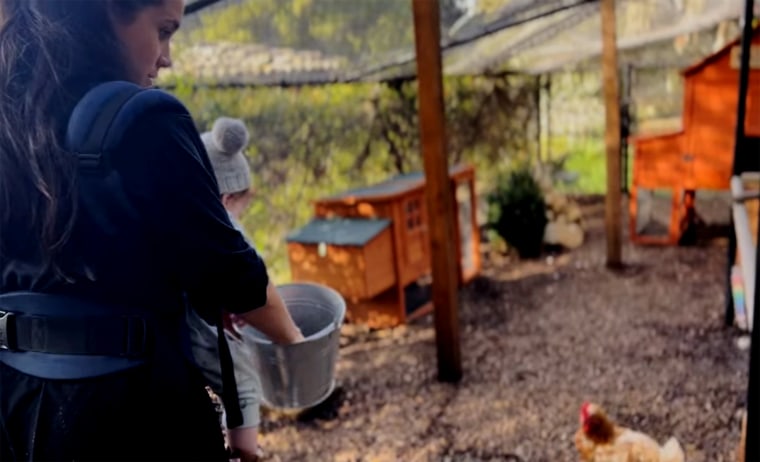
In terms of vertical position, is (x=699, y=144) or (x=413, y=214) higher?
(x=699, y=144)

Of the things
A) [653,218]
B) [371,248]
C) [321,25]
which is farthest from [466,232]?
[653,218]

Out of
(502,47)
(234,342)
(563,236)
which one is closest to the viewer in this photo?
(234,342)

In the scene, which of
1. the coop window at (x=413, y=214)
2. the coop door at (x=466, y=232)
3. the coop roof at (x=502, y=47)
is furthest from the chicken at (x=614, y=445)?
the coop door at (x=466, y=232)

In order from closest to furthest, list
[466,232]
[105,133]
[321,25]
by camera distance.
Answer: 1. [105,133]
2. [321,25]
3. [466,232]

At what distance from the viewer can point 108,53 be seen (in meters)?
0.99

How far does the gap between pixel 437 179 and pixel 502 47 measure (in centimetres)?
279

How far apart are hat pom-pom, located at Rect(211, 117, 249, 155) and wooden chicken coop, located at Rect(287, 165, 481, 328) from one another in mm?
2241

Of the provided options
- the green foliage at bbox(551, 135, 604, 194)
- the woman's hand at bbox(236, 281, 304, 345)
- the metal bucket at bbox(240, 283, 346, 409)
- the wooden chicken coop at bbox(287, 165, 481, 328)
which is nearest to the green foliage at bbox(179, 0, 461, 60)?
the wooden chicken coop at bbox(287, 165, 481, 328)

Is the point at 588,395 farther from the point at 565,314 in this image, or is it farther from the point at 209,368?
the point at 209,368

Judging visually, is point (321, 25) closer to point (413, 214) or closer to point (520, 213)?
point (413, 214)

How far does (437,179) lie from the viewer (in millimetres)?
3277

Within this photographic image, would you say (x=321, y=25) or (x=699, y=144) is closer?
(x=321, y=25)

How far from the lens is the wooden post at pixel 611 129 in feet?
16.2

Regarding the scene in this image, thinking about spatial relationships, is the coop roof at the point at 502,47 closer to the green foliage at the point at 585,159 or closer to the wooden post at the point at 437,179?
the wooden post at the point at 437,179
